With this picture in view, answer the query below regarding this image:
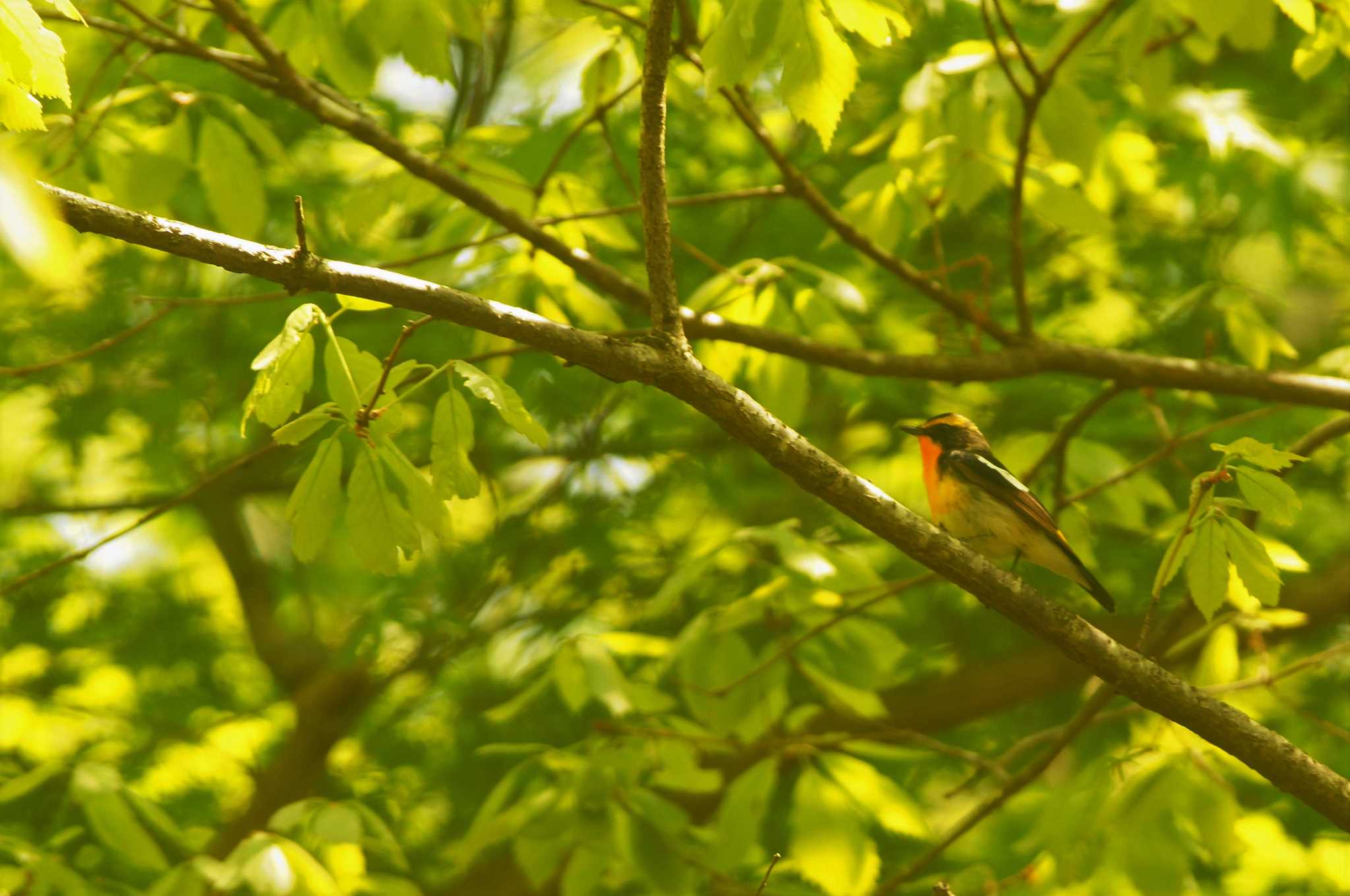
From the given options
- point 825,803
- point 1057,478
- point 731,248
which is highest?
point 731,248

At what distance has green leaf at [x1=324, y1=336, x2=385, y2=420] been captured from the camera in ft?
8.50

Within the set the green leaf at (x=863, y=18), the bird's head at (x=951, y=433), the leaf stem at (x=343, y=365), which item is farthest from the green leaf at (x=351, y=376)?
the bird's head at (x=951, y=433)

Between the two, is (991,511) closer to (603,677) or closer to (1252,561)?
(603,677)

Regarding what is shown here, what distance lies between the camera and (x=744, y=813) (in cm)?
445

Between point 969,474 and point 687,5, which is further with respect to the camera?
point 969,474

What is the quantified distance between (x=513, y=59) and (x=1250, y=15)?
600cm

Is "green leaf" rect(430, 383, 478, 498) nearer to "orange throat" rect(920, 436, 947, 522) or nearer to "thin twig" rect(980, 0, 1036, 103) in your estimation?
"thin twig" rect(980, 0, 1036, 103)

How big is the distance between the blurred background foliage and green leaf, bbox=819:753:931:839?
0.02m

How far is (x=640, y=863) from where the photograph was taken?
14.1ft

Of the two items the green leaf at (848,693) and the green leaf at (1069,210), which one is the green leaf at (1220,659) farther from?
the green leaf at (1069,210)

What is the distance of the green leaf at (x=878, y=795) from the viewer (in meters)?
4.26

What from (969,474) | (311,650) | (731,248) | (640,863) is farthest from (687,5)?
A: (311,650)

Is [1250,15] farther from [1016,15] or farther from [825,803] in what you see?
[825,803]

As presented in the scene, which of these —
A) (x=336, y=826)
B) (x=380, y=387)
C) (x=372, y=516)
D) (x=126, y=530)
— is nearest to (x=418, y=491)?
(x=372, y=516)
